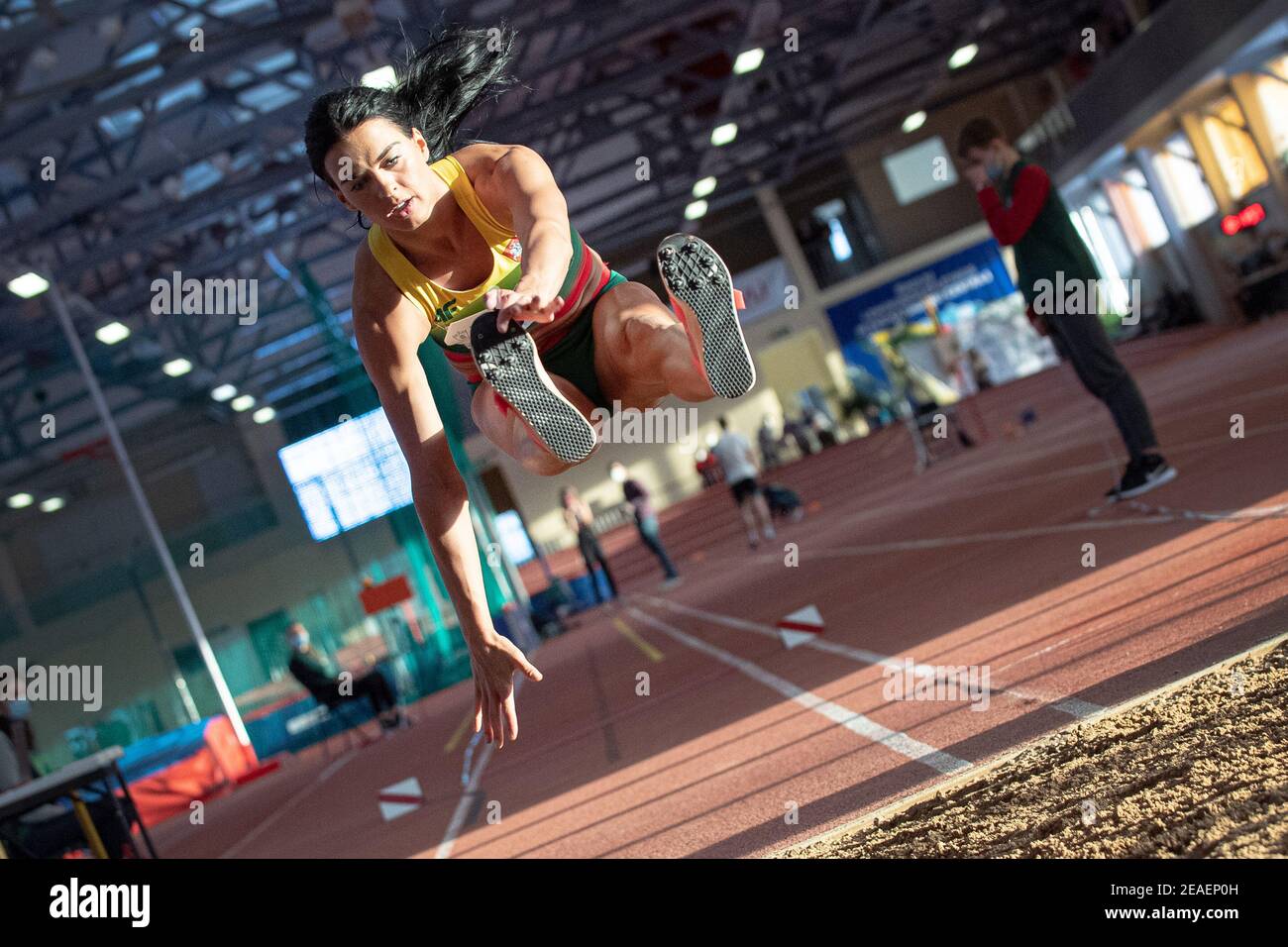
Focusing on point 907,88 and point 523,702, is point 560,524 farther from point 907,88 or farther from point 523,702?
point 523,702

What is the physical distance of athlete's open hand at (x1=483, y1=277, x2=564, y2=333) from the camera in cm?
210

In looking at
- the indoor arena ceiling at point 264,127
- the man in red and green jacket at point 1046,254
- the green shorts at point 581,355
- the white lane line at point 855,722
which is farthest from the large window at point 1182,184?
the green shorts at point 581,355

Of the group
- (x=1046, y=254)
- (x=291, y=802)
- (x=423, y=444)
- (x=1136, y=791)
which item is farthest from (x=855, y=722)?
(x=291, y=802)

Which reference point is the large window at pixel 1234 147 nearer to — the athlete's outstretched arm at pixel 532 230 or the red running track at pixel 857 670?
the red running track at pixel 857 670

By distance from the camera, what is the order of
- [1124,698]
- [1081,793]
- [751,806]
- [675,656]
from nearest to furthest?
[1081,793] → [1124,698] → [751,806] → [675,656]

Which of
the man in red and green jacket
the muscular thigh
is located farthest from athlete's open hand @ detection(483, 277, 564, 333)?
the man in red and green jacket

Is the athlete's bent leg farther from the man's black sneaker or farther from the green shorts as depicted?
the man's black sneaker

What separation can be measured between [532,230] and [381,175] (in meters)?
0.37

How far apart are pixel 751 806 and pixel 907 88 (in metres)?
26.8

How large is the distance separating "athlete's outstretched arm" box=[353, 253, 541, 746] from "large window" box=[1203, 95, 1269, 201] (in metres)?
20.1

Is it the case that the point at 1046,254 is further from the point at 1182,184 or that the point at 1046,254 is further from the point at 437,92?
the point at 1182,184

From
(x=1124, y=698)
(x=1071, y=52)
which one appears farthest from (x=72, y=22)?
(x=1071, y=52)

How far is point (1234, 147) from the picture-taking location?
2023cm

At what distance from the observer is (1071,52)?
1116 inches
